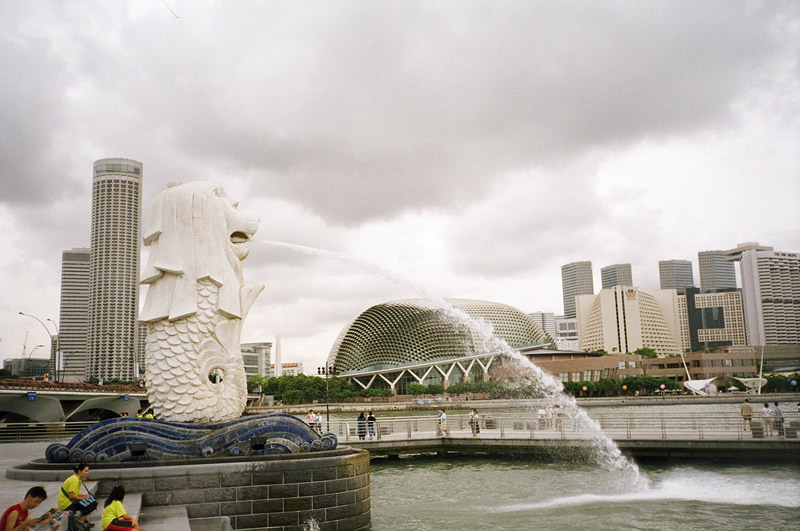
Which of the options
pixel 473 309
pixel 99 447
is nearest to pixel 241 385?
pixel 99 447

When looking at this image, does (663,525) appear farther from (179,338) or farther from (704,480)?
(179,338)

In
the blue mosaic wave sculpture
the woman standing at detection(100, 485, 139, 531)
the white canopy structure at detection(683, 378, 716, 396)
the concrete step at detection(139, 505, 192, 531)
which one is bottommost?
the white canopy structure at detection(683, 378, 716, 396)

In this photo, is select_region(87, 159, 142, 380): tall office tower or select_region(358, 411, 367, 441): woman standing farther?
select_region(87, 159, 142, 380): tall office tower

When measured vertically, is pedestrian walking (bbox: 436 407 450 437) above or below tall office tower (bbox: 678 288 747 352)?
below

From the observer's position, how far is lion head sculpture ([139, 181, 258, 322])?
1210cm

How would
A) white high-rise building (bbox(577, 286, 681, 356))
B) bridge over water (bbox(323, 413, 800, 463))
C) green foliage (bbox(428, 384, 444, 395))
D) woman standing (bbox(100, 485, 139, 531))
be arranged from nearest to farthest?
1. woman standing (bbox(100, 485, 139, 531))
2. bridge over water (bbox(323, 413, 800, 463))
3. green foliage (bbox(428, 384, 444, 395))
4. white high-rise building (bbox(577, 286, 681, 356))

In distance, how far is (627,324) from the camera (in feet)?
472

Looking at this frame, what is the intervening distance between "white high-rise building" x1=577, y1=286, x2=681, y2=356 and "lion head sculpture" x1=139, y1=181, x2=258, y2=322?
133m

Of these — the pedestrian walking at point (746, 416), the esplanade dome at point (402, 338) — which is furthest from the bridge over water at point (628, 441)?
the esplanade dome at point (402, 338)

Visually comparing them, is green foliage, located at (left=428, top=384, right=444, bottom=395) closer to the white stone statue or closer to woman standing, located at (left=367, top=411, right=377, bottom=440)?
woman standing, located at (left=367, top=411, right=377, bottom=440)

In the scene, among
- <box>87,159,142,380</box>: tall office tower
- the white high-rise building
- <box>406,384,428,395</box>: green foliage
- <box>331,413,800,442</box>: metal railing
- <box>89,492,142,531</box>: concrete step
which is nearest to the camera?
<box>89,492,142,531</box>: concrete step

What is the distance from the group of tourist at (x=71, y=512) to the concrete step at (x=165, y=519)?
118 centimetres

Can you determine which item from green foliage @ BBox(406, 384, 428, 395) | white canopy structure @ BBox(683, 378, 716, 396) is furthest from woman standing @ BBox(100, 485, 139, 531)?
white canopy structure @ BBox(683, 378, 716, 396)

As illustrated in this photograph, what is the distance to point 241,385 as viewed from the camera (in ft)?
41.2
